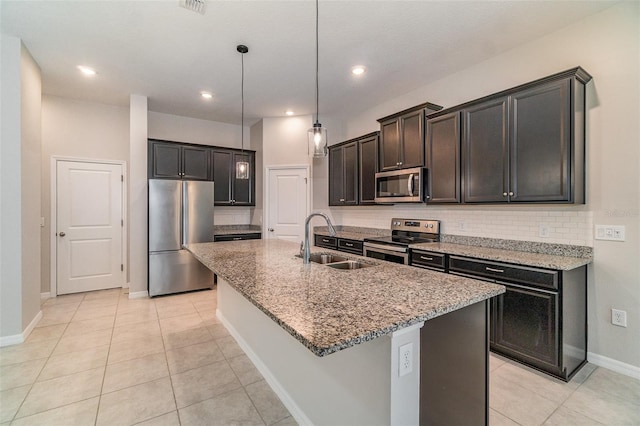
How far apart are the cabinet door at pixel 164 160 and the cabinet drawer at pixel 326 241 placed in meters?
2.43

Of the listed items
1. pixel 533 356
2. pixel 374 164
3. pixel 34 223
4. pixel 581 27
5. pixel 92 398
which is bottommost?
pixel 92 398

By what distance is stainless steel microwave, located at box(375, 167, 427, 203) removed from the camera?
3416mm

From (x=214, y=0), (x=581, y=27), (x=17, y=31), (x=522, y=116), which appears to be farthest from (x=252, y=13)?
(x=581, y=27)

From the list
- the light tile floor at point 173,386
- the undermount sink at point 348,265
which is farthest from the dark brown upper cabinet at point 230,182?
the undermount sink at point 348,265

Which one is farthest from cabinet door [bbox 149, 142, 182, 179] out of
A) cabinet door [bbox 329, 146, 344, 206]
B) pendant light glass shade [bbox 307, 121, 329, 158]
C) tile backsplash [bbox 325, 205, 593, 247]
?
tile backsplash [bbox 325, 205, 593, 247]

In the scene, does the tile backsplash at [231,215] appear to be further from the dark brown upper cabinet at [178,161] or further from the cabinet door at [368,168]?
the cabinet door at [368,168]

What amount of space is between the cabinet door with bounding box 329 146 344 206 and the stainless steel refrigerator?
1.92 metres

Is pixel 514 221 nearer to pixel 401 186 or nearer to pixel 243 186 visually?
pixel 401 186

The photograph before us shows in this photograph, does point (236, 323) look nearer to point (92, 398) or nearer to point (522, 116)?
point (92, 398)

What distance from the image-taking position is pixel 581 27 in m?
2.47

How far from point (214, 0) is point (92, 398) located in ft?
9.88

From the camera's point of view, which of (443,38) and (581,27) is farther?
(443,38)

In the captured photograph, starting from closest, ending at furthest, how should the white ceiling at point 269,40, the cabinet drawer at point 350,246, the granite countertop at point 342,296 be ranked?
the granite countertop at point 342,296 < the white ceiling at point 269,40 < the cabinet drawer at point 350,246

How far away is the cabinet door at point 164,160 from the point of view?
14.6ft
